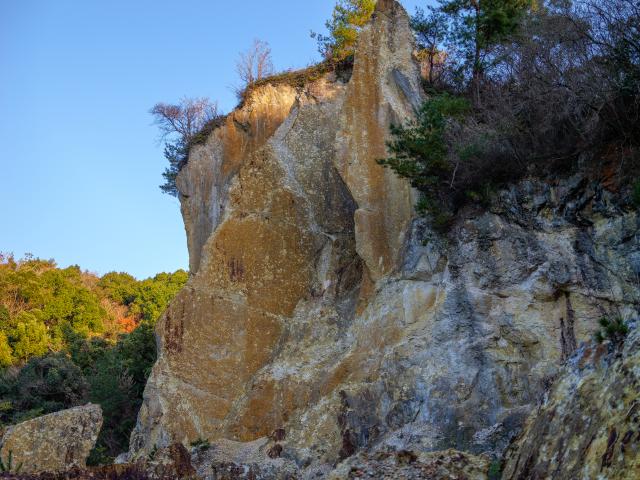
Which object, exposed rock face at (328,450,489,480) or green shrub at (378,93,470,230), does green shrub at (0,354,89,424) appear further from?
exposed rock face at (328,450,489,480)

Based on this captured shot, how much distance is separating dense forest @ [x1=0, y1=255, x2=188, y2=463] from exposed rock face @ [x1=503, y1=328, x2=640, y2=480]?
1355 centimetres

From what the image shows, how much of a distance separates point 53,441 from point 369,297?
21.6 ft

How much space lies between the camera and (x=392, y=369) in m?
12.8

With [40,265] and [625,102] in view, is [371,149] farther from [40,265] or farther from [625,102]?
[40,265]

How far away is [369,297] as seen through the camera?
14.8 metres

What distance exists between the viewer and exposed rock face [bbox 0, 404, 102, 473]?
1309 cm

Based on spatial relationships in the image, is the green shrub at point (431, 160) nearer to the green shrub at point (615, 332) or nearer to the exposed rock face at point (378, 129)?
the exposed rock face at point (378, 129)

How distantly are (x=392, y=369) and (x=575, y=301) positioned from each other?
10.8 ft

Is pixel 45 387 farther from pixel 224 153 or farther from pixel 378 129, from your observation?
pixel 378 129

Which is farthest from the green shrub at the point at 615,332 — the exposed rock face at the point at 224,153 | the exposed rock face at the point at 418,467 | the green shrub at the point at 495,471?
the exposed rock face at the point at 224,153

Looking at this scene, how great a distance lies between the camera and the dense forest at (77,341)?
864 inches

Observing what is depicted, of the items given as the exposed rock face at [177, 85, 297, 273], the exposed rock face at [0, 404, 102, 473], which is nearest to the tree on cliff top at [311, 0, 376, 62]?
the exposed rock face at [177, 85, 297, 273]

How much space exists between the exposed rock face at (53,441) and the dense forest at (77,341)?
460 centimetres

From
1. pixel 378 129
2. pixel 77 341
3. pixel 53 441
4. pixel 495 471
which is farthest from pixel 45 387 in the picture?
pixel 495 471
